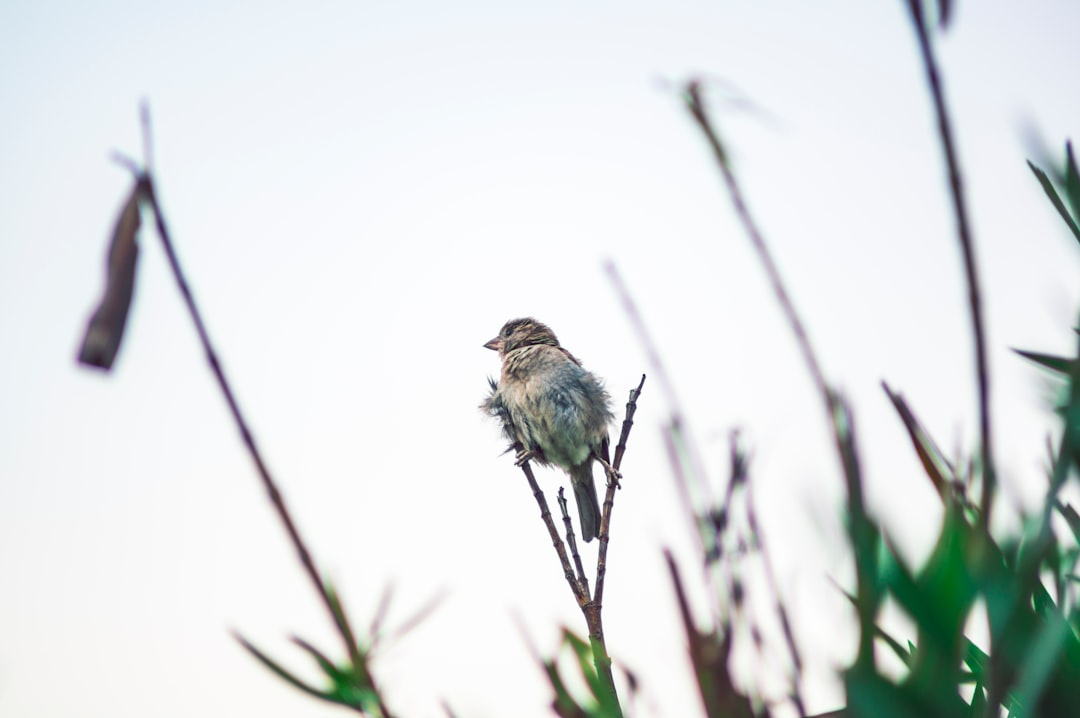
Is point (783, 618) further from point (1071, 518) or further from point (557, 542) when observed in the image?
point (557, 542)

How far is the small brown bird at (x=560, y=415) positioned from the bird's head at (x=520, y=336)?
37cm

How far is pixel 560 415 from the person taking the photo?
560 centimetres

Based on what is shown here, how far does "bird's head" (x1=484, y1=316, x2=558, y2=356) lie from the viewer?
6.49 metres

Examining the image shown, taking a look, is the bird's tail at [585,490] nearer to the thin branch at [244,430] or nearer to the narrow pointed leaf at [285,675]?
the narrow pointed leaf at [285,675]

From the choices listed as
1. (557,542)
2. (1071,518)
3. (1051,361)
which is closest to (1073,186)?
(1051,361)

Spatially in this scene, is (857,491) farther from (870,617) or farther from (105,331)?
(105,331)

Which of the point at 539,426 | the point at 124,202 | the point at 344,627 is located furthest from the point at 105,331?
the point at 539,426

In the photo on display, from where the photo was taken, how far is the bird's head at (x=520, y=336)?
6488 millimetres

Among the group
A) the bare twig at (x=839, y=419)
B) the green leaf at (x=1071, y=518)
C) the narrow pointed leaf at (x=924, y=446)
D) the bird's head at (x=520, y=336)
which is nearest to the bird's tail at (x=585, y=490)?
the bird's head at (x=520, y=336)

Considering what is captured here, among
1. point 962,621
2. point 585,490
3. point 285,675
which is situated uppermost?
point 585,490

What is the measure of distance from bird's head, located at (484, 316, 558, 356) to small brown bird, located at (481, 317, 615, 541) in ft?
1.21

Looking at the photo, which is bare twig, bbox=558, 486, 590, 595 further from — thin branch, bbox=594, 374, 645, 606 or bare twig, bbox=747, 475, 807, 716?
bare twig, bbox=747, 475, 807, 716

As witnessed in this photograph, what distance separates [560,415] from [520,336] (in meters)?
1.12

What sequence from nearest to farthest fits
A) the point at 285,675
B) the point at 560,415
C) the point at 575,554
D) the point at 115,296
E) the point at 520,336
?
the point at 115,296 → the point at 285,675 → the point at 575,554 → the point at 560,415 → the point at 520,336
